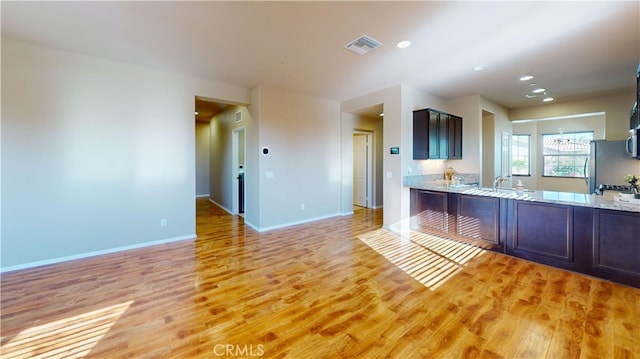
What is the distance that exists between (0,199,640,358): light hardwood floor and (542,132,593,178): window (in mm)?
6408

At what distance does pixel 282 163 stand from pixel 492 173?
16.8 feet

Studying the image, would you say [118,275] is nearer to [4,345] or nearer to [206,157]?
[4,345]

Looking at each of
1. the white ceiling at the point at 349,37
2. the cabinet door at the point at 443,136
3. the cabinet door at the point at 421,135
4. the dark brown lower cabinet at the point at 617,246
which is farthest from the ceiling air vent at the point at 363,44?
the dark brown lower cabinet at the point at 617,246

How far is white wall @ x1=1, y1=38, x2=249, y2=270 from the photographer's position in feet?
10.5

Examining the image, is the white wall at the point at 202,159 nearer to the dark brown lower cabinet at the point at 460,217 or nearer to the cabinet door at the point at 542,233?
the dark brown lower cabinet at the point at 460,217

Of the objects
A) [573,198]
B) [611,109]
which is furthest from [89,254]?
[611,109]

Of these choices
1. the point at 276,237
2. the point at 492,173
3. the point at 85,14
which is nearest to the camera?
the point at 85,14

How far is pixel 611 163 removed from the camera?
4914 mm

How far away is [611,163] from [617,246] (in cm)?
326

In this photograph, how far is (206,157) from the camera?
9.62 meters

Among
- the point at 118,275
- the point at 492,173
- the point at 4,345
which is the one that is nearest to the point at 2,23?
the point at 118,275

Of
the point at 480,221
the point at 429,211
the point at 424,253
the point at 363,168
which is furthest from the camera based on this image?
the point at 363,168

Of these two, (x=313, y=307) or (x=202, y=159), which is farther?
(x=202, y=159)

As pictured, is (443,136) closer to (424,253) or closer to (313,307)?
(424,253)
